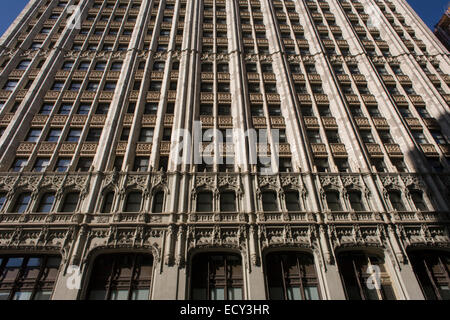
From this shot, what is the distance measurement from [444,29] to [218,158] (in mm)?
56667

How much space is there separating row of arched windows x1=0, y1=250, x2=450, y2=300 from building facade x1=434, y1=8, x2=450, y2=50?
49.0 metres

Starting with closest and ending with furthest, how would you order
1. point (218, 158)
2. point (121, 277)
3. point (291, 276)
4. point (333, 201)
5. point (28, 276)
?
point (28, 276), point (121, 277), point (291, 276), point (333, 201), point (218, 158)

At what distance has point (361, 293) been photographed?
54.1 feet

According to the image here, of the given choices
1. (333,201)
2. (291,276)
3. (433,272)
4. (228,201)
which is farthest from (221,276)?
(433,272)

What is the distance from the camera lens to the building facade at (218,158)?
16656 millimetres

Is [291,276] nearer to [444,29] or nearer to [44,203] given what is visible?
[44,203]

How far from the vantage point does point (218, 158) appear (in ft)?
71.9

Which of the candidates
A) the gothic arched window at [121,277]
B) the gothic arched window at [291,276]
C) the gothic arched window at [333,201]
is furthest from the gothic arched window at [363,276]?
the gothic arched window at [121,277]

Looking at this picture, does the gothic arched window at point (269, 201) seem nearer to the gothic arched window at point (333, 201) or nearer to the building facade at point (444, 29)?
the gothic arched window at point (333, 201)

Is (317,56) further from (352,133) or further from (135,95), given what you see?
(135,95)

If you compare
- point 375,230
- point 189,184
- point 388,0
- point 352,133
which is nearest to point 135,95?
point 189,184

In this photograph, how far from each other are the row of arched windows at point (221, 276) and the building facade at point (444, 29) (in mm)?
48987

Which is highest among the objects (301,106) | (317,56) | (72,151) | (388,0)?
(388,0)
